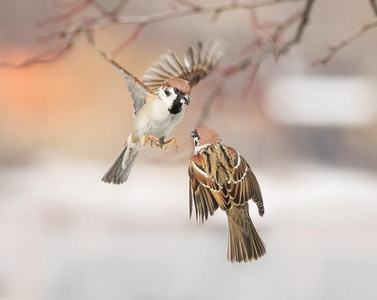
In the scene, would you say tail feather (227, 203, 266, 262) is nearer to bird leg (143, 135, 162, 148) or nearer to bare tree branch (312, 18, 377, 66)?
bird leg (143, 135, 162, 148)

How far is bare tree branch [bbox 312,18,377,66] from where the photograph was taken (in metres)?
0.99

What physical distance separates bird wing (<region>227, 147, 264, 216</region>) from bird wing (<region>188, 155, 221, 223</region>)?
0.08 ft

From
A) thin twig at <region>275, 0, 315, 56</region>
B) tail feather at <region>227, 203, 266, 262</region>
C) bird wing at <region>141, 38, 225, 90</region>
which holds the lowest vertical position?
tail feather at <region>227, 203, 266, 262</region>

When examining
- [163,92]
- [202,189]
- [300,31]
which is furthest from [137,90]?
[300,31]

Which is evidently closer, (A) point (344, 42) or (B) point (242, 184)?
(B) point (242, 184)

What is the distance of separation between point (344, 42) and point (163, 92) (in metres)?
0.42

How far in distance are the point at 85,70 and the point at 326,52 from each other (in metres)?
0.49

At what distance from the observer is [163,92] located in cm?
77

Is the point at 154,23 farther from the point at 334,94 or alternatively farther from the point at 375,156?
the point at 375,156

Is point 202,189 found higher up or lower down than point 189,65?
lower down

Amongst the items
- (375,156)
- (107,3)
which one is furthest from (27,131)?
(375,156)

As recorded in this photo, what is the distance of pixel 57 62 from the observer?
3.24 feet

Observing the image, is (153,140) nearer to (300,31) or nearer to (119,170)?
(119,170)

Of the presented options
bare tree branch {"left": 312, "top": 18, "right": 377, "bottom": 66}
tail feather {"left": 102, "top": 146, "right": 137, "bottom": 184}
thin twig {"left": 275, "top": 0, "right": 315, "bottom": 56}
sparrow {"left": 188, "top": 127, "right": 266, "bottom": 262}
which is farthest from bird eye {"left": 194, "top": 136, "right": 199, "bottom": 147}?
bare tree branch {"left": 312, "top": 18, "right": 377, "bottom": 66}
